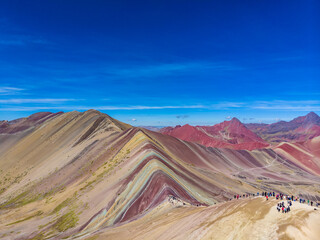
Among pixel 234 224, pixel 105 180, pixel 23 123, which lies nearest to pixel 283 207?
pixel 234 224

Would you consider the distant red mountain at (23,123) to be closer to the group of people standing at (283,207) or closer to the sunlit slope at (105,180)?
the sunlit slope at (105,180)

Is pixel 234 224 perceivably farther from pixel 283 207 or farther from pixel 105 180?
pixel 105 180

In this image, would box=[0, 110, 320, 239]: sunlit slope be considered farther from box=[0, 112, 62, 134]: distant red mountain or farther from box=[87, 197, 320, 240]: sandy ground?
box=[0, 112, 62, 134]: distant red mountain

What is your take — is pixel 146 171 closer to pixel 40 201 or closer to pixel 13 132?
pixel 40 201

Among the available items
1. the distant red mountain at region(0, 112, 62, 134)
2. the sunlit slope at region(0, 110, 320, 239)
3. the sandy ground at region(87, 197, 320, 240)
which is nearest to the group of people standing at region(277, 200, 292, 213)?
the sandy ground at region(87, 197, 320, 240)

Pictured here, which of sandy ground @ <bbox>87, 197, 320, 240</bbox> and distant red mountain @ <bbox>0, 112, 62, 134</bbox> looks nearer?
sandy ground @ <bbox>87, 197, 320, 240</bbox>
